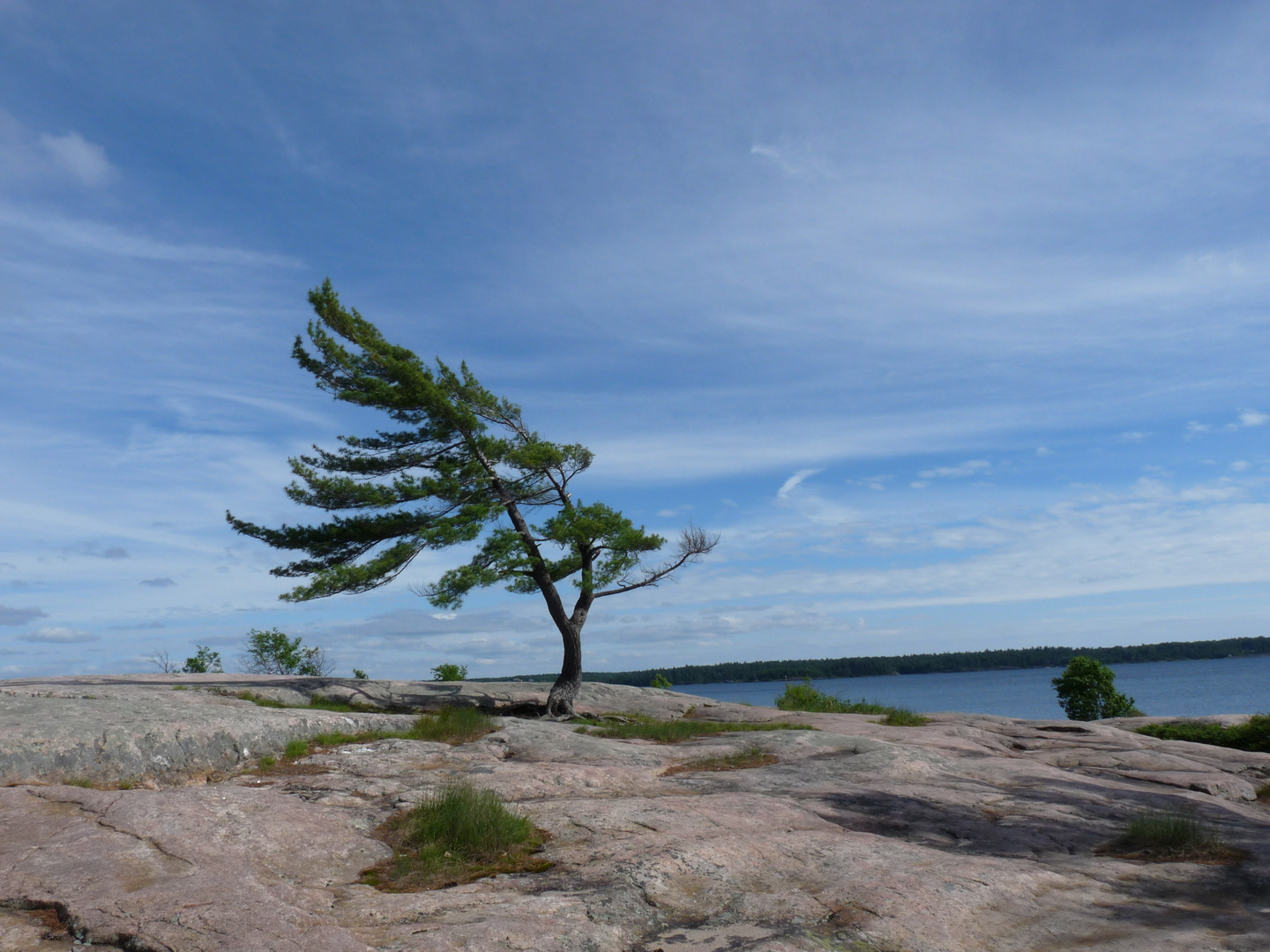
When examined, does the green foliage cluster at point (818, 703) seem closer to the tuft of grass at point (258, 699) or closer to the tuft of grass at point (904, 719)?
the tuft of grass at point (904, 719)

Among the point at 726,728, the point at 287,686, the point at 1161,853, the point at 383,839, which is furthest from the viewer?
the point at 287,686

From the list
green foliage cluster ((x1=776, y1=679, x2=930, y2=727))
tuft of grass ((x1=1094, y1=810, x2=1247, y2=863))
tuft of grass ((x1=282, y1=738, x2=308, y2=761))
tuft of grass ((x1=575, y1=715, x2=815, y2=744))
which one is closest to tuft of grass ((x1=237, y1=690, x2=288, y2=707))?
tuft of grass ((x1=282, y1=738, x2=308, y2=761))

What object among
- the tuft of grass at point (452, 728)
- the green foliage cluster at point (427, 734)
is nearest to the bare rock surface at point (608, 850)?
the green foliage cluster at point (427, 734)

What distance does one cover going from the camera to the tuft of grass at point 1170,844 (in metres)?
8.30

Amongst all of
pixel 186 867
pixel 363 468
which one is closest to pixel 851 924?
pixel 186 867

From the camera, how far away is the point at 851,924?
578cm

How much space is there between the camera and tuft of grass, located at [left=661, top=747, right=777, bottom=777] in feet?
41.4

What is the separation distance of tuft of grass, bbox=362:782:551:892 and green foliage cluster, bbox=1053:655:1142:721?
1667 inches

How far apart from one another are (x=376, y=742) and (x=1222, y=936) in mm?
10873

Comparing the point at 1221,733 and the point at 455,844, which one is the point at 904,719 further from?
the point at 455,844

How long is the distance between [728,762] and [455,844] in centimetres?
668

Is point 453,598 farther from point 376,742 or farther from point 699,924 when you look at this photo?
point 699,924

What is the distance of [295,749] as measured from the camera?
1206cm

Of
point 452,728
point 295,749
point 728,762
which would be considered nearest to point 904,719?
point 728,762
